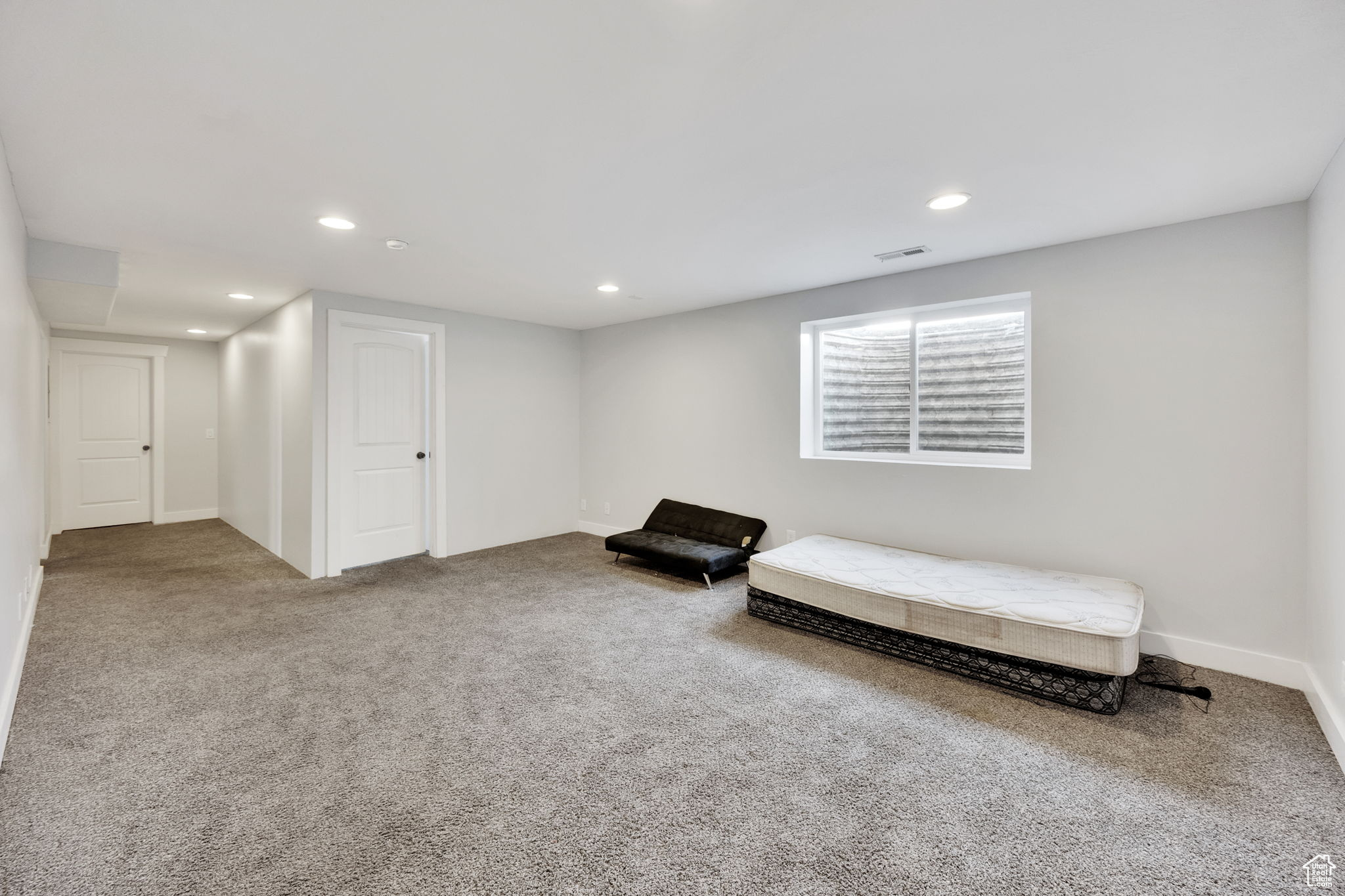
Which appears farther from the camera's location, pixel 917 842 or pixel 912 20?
pixel 917 842

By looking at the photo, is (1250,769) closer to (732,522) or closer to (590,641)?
(590,641)

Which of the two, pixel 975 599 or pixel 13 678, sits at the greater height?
pixel 975 599

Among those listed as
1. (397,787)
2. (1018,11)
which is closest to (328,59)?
(1018,11)

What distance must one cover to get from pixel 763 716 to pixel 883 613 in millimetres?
1001

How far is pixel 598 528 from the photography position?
20.2ft

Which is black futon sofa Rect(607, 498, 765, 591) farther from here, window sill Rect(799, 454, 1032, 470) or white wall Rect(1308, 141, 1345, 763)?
white wall Rect(1308, 141, 1345, 763)

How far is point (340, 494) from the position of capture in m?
4.59

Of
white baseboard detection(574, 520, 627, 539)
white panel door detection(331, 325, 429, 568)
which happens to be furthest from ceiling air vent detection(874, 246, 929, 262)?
white panel door detection(331, 325, 429, 568)

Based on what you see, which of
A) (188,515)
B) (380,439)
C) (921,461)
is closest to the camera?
(921,461)

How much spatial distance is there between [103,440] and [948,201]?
8.87 metres

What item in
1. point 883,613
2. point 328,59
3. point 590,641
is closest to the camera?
point 328,59

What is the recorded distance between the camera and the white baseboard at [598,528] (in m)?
5.96

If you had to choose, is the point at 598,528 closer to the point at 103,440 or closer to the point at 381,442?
the point at 381,442

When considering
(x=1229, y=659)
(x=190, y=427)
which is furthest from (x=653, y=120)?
(x=190, y=427)
